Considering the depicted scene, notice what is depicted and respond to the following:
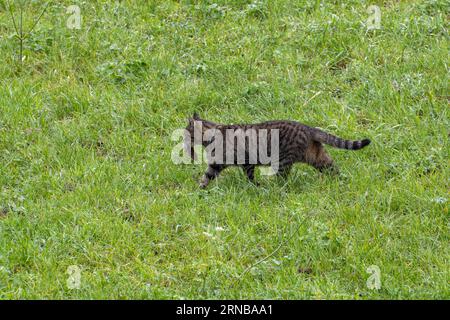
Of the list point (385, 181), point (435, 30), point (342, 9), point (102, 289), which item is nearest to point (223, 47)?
point (342, 9)

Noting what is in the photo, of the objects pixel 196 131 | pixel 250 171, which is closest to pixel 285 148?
pixel 250 171

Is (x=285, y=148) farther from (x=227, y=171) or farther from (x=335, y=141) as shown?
(x=227, y=171)

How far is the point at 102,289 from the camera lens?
25.9 feet

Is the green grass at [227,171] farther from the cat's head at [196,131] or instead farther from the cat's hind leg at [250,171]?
the cat's head at [196,131]

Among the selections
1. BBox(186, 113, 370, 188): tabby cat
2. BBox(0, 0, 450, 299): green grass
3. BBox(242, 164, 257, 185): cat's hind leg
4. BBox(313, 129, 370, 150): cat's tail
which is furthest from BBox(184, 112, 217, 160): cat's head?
BBox(313, 129, 370, 150): cat's tail

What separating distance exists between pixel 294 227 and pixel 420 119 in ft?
9.39

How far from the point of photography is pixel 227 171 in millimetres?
10195

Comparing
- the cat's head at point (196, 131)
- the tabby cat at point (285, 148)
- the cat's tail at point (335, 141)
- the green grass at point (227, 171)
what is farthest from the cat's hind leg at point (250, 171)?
the cat's tail at point (335, 141)

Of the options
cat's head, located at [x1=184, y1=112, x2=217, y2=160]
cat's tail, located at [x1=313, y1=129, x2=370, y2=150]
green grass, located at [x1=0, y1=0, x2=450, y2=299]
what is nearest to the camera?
green grass, located at [x1=0, y1=0, x2=450, y2=299]

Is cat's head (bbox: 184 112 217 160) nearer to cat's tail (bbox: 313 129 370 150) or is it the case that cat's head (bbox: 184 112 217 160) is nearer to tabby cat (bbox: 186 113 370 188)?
tabby cat (bbox: 186 113 370 188)

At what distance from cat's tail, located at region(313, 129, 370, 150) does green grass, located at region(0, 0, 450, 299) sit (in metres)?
→ 0.32

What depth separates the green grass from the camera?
320 inches

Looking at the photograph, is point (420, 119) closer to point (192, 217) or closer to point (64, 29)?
point (192, 217)

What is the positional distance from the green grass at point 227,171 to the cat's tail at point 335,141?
1.06 feet
